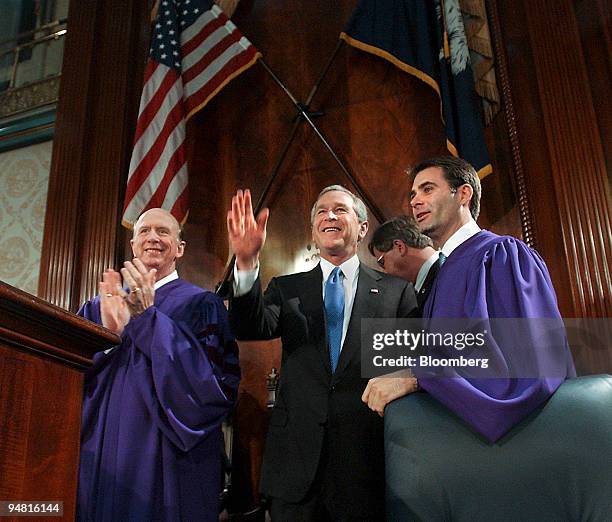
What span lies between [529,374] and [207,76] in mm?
2754

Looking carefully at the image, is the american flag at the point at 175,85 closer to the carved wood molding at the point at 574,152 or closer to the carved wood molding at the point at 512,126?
the carved wood molding at the point at 512,126

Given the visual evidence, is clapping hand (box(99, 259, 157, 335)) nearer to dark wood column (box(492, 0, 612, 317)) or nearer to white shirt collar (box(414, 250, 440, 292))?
white shirt collar (box(414, 250, 440, 292))

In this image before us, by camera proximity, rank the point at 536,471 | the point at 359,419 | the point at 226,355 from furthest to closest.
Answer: the point at 226,355 → the point at 359,419 → the point at 536,471

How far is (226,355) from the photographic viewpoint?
2398 millimetres

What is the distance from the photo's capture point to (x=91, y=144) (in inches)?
150

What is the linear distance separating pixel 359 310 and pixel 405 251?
2.11 ft

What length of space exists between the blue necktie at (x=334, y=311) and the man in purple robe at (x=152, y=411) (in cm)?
39

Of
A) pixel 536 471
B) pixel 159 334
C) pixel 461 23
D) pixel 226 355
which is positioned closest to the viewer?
pixel 536 471

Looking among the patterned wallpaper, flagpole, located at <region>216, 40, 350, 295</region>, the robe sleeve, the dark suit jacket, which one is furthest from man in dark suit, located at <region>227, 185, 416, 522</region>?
the patterned wallpaper

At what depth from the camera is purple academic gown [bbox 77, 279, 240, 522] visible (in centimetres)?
202

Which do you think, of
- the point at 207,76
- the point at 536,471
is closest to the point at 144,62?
the point at 207,76

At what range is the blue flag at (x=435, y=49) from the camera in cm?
318

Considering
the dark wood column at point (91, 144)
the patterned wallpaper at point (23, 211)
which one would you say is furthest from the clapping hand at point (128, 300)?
the patterned wallpaper at point (23, 211)

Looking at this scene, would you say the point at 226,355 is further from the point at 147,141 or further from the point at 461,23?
the point at 461,23
